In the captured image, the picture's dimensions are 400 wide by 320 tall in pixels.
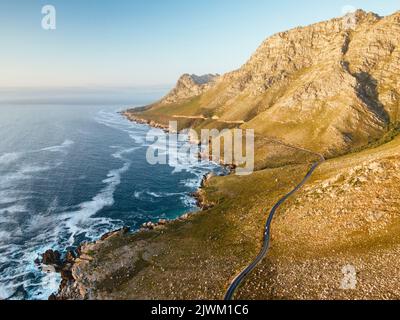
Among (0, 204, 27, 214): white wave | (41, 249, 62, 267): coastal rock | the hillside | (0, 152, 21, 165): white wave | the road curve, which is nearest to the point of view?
the hillside

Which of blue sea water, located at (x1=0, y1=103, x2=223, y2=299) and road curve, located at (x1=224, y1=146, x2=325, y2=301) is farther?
blue sea water, located at (x1=0, y1=103, x2=223, y2=299)

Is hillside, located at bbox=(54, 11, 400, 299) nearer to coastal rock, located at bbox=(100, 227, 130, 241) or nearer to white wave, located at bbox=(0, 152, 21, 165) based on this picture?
coastal rock, located at bbox=(100, 227, 130, 241)

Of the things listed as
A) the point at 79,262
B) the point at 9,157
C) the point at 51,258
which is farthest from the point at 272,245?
the point at 9,157

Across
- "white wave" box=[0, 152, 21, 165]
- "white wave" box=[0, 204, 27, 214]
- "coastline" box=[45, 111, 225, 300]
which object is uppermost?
"white wave" box=[0, 152, 21, 165]

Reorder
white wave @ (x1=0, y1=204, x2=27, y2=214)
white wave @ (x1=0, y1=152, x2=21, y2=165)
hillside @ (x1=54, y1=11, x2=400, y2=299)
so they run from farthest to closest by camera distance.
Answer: white wave @ (x1=0, y1=152, x2=21, y2=165)
white wave @ (x1=0, y1=204, x2=27, y2=214)
hillside @ (x1=54, y1=11, x2=400, y2=299)

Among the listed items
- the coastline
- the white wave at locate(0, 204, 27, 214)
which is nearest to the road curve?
the coastline

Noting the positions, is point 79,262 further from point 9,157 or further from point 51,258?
point 9,157

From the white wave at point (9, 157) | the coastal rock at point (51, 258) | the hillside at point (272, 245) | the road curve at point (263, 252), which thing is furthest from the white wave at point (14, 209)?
the road curve at point (263, 252)
